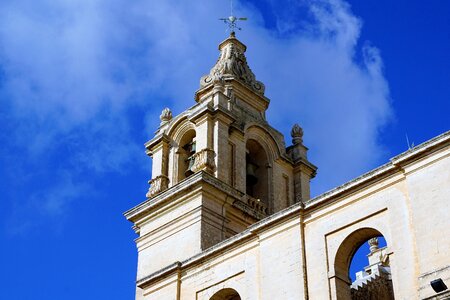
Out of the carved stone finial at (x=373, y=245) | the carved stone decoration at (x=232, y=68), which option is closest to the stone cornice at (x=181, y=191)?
the carved stone decoration at (x=232, y=68)

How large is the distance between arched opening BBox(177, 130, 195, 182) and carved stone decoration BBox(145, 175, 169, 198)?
0.51 m

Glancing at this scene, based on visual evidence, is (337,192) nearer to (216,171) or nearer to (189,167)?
(216,171)

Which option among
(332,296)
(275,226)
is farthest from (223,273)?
(332,296)

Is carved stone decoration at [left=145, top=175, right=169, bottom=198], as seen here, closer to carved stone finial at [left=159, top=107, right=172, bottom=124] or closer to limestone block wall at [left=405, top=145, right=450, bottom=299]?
carved stone finial at [left=159, top=107, right=172, bottom=124]

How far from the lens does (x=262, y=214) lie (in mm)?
32781

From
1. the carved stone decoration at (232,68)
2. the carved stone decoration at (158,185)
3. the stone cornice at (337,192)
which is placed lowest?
the stone cornice at (337,192)

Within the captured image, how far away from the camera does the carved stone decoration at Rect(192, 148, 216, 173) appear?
32219mm

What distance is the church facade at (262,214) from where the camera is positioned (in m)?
22.0

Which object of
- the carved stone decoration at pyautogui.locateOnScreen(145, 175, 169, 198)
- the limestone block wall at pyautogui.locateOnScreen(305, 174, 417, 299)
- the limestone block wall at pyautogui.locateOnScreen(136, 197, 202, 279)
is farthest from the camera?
the carved stone decoration at pyautogui.locateOnScreen(145, 175, 169, 198)

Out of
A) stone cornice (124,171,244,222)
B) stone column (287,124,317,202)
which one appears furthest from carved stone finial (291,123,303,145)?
stone cornice (124,171,244,222)

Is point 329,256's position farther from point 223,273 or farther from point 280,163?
point 280,163

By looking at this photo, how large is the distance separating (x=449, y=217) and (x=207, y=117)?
1360 cm

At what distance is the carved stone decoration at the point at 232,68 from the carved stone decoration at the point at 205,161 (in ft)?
13.0

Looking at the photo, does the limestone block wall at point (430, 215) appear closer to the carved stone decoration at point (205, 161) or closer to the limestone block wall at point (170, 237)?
the limestone block wall at point (170, 237)
